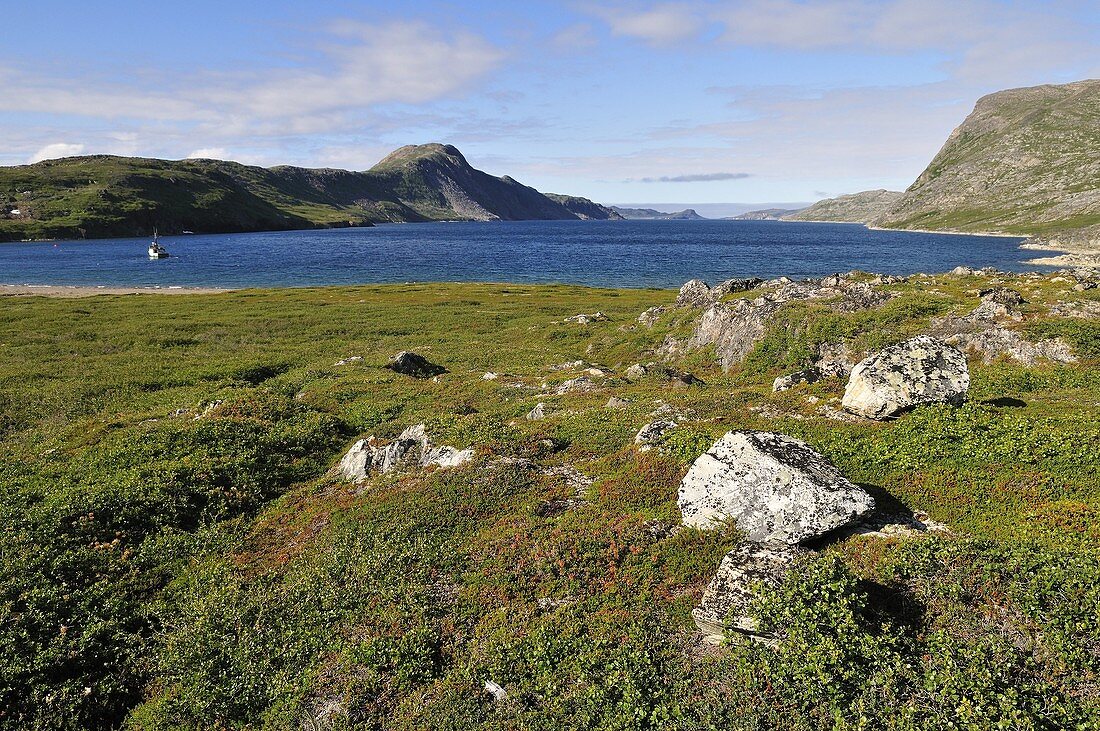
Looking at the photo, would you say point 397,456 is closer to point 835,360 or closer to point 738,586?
point 738,586

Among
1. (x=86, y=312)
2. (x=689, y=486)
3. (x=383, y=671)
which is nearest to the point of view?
(x=383, y=671)

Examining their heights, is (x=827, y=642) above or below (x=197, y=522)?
above

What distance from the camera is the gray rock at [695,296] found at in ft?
178

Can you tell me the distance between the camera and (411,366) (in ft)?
138

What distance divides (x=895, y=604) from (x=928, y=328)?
3116 cm

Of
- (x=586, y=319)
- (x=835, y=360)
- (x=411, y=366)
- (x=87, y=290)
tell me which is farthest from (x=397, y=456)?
(x=87, y=290)

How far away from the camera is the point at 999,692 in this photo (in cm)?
945

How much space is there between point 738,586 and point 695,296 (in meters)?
46.8

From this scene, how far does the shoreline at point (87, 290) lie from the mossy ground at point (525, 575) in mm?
96992

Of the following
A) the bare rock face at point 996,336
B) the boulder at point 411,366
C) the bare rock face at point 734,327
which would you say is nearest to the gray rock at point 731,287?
the bare rock face at point 734,327

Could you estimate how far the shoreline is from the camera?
106m

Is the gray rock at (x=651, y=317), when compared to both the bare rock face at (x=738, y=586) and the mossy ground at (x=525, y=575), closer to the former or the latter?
the mossy ground at (x=525, y=575)

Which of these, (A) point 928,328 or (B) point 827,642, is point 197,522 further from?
(A) point 928,328

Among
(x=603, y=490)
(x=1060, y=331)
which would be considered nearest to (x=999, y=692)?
(x=603, y=490)
